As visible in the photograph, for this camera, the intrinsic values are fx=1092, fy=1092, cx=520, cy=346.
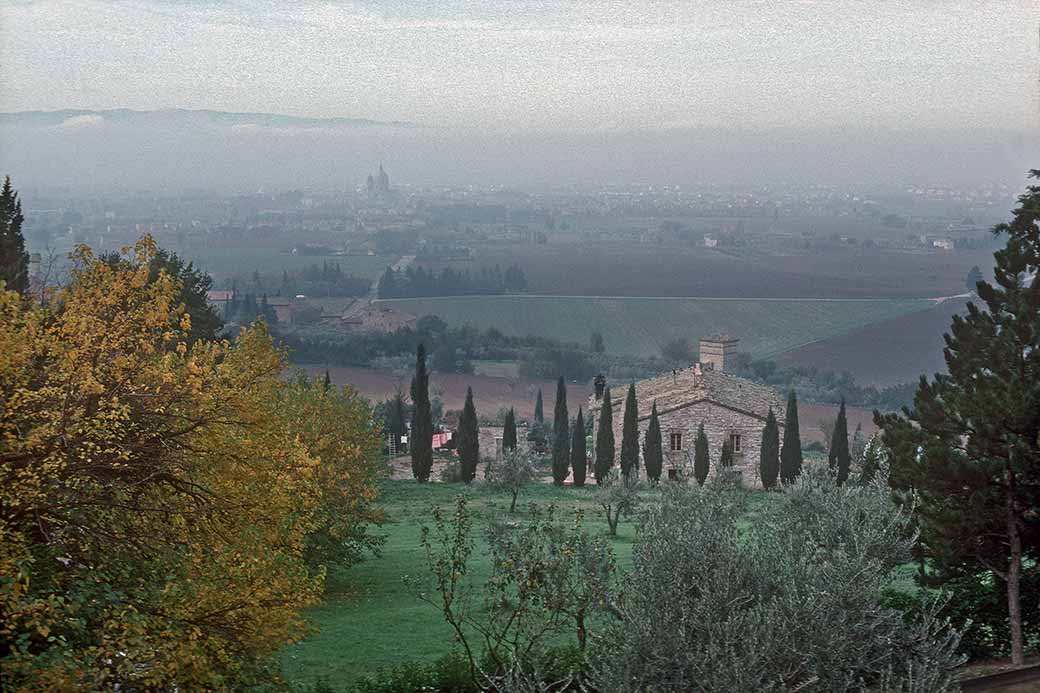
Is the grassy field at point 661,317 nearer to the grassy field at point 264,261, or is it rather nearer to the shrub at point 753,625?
the grassy field at point 264,261

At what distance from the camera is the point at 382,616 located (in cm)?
2014

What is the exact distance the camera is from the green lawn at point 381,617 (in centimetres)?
1639

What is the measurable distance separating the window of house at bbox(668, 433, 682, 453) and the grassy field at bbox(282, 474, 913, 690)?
1493 centimetres

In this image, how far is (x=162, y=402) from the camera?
10031 millimetres

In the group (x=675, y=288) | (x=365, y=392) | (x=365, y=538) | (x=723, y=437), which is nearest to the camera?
(x=365, y=538)

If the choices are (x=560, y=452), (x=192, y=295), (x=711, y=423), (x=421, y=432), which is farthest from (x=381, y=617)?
(x=711, y=423)

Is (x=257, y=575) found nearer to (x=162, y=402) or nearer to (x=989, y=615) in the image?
(x=162, y=402)

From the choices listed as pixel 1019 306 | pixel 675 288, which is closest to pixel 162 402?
pixel 1019 306

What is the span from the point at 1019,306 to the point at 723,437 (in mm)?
35430

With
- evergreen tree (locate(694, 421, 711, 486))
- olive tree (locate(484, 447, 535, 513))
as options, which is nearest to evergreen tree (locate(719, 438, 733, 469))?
evergreen tree (locate(694, 421, 711, 486))

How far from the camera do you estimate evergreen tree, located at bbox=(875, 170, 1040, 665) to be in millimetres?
13789

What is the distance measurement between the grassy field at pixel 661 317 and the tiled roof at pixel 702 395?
6180 centimetres

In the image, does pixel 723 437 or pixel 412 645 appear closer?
pixel 412 645

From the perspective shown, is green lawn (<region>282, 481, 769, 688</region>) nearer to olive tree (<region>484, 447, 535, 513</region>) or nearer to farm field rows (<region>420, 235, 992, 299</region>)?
olive tree (<region>484, 447, 535, 513</region>)
